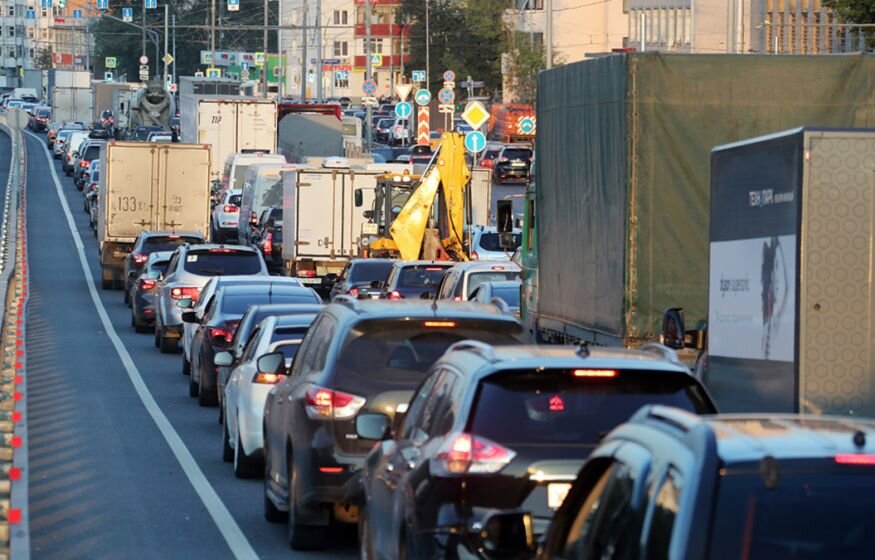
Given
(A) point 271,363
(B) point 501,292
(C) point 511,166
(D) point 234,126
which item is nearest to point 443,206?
(B) point 501,292

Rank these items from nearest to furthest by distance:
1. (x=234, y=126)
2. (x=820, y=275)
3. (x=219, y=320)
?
1. (x=820, y=275)
2. (x=219, y=320)
3. (x=234, y=126)

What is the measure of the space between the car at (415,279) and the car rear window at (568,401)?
1919 centimetres

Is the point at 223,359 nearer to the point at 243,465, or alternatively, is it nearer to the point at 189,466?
the point at 189,466

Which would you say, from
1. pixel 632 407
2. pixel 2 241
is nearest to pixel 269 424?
pixel 632 407

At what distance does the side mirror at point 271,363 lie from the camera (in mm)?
13812

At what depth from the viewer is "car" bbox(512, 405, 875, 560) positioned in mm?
4668

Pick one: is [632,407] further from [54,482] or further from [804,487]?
[54,482]

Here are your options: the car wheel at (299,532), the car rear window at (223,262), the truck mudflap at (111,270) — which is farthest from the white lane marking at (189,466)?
the truck mudflap at (111,270)

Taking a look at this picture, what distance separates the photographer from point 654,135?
15.9 metres

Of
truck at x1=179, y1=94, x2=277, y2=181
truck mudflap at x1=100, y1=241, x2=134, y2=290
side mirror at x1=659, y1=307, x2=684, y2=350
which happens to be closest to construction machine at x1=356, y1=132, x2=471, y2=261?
truck mudflap at x1=100, y1=241, x2=134, y2=290

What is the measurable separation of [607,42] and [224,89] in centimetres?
2928

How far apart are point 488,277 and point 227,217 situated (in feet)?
91.2

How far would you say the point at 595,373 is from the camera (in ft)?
27.1

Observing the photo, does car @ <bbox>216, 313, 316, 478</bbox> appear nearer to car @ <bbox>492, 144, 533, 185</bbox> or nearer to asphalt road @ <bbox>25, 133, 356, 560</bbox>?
asphalt road @ <bbox>25, 133, 356, 560</bbox>
